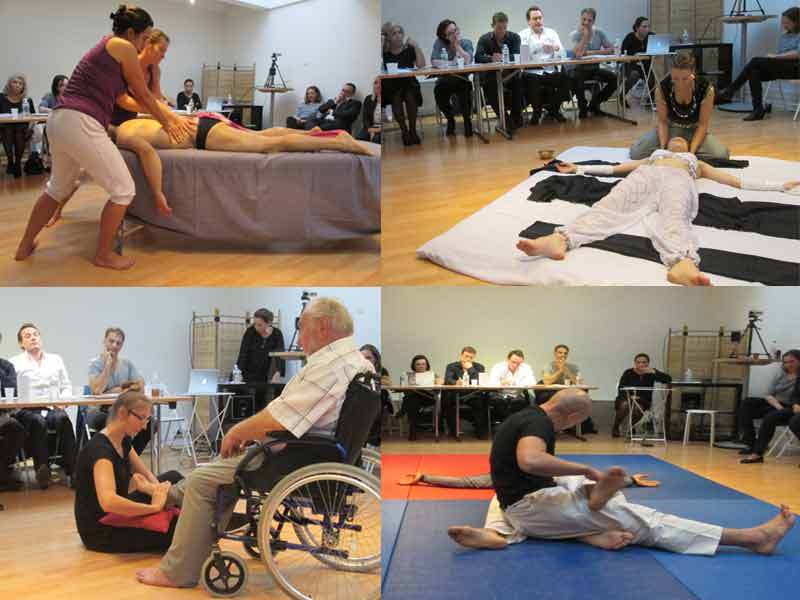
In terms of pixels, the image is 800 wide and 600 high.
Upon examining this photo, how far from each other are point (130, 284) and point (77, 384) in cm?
40

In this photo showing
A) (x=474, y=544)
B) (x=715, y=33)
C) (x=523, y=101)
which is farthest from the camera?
(x=523, y=101)

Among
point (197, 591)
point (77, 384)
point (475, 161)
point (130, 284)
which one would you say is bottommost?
point (197, 591)

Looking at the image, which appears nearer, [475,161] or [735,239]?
[735,239]

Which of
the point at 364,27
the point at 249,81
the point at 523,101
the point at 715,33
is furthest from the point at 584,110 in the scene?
the point at 249,81

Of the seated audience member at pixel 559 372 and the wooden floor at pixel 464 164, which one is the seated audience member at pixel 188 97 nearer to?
the wooden floor at pixel 464 164

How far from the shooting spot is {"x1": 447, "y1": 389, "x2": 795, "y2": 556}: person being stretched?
354 cm

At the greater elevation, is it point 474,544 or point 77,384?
point 77,384

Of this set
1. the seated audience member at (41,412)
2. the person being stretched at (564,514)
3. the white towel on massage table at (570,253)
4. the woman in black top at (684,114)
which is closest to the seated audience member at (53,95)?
the seated audience member at (41,412)

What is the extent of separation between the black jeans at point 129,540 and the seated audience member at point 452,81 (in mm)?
1968

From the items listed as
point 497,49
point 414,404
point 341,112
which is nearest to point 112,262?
point 341,112

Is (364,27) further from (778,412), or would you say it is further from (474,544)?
(778,412)

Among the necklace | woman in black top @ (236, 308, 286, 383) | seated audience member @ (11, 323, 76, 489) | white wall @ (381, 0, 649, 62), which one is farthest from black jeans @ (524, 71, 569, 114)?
seated audience member @ (11, 323, 76, 489)

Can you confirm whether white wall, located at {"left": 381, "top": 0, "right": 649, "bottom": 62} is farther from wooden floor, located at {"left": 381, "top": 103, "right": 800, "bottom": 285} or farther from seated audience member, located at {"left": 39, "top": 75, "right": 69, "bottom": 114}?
seated audience member, located at {"left": 39, "top": 75, "right": 69, "bottom": 114}

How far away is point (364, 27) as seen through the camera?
Answer: 3393 mm
